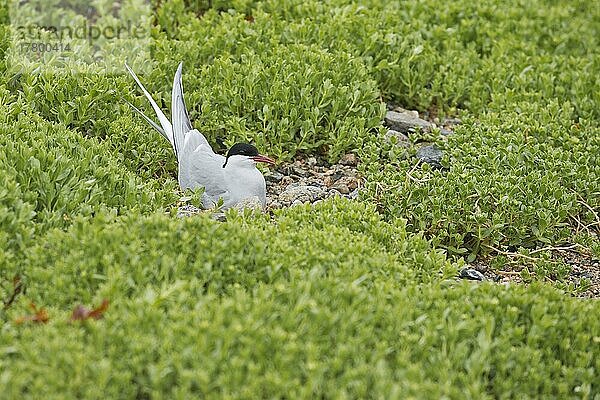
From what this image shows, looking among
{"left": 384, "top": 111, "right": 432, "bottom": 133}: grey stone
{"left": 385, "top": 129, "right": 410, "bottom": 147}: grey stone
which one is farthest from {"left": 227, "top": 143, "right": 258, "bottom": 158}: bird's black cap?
{"left": 384, "top": 111, "right": 432, "bottom": 133}: grey stone

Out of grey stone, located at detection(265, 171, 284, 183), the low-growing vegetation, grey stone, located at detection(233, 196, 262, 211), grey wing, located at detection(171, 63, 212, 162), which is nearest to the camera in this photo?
the low-growing vegetation

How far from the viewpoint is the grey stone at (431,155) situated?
561 centimetres

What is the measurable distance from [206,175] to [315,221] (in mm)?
928

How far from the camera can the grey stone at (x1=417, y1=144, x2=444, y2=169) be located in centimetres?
561

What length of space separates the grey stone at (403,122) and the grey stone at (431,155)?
0.31 metres

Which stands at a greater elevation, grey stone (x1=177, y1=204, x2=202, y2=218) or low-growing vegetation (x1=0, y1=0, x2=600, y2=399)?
low-growing vegetation (x1=0, y1=0, x2=600, y2=399)

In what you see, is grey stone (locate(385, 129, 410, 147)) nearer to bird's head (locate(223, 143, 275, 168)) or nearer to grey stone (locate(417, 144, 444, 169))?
grey stone (locate(417, 144, 444, 169))

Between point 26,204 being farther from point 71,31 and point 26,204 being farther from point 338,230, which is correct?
point 71,31

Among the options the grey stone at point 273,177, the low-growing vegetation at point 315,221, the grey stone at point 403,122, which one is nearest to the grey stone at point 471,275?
the low-growing vegetation at point 315,221

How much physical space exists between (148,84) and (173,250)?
258 centimetres

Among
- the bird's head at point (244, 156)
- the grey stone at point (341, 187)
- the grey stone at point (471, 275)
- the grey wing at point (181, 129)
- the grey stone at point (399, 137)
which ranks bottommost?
the grey stone at point (341, 187)

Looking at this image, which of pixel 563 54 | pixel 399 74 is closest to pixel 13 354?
pixel 399 74

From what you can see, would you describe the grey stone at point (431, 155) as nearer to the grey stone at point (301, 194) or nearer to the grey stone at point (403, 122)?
the grey stone at point (403, 122)

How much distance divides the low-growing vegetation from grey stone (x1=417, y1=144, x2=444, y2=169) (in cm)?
8
